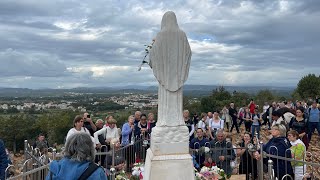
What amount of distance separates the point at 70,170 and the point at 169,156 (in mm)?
2790

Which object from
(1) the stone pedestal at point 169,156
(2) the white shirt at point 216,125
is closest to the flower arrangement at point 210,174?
(1) the stone pedestal at point 169,156

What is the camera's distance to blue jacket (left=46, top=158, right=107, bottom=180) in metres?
2.85

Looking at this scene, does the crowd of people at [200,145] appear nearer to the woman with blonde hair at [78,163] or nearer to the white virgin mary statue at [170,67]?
the woman with blonde hair at [78,163]

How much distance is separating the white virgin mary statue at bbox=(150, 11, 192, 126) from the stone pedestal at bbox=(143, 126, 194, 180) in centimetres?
17

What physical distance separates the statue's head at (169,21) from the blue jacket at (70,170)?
3.34 metres

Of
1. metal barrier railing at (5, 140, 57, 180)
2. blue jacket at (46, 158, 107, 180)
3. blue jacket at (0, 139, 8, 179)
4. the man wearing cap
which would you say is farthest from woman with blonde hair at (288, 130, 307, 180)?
the man wearing cap

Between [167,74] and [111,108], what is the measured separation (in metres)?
36.0

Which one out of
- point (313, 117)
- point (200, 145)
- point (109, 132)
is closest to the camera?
point (200, 145)

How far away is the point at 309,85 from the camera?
41.2 metres

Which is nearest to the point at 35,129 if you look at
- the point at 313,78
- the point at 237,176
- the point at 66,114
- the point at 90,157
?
the point at 66,114

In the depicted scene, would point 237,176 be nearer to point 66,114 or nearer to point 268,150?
point 268,150

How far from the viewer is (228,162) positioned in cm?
819

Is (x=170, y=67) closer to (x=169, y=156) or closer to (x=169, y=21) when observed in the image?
(x=169, y=21)

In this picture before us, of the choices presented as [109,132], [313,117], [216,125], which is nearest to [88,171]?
[109,132]
